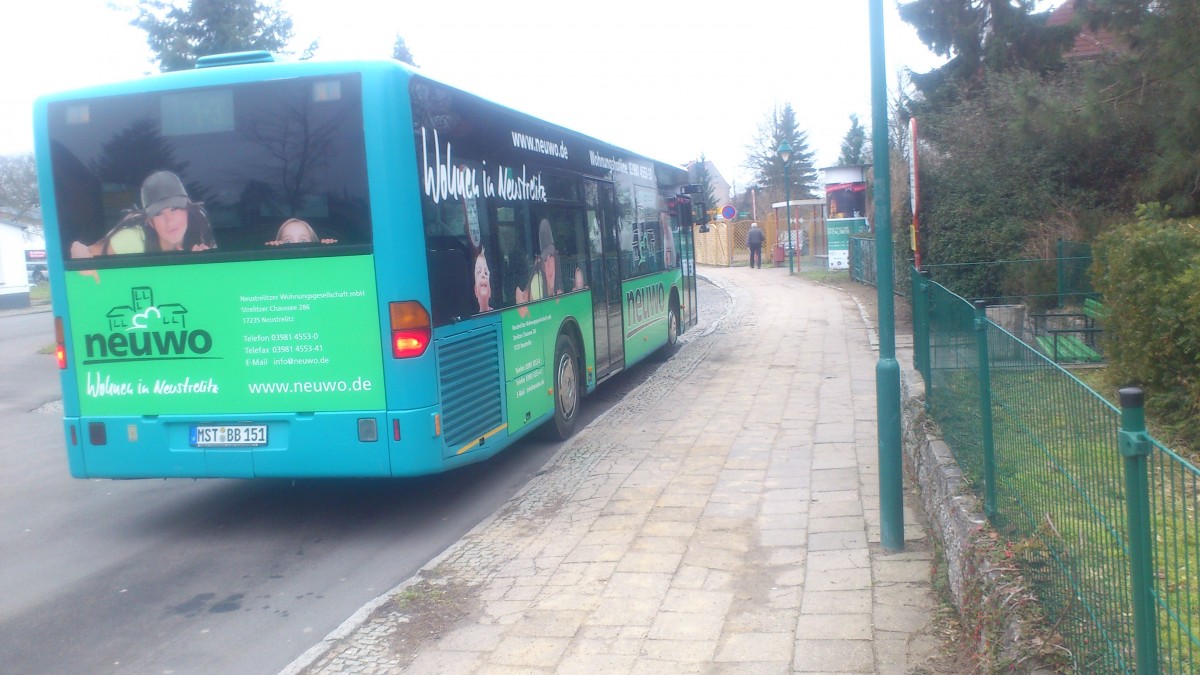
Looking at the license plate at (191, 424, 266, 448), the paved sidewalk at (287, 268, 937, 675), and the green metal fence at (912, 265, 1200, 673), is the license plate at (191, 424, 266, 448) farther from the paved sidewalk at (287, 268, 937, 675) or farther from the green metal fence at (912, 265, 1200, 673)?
the green metal fence at (912, 265, 1200, 673)

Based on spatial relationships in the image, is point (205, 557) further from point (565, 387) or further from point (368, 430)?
point (565, 387)

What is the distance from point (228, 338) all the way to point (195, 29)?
695 inches

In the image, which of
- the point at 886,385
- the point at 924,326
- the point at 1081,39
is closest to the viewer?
the point at 886,385

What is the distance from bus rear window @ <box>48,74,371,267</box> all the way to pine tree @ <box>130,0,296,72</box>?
16.1 metres

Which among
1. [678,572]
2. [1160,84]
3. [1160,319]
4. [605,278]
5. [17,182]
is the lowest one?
[678,572]

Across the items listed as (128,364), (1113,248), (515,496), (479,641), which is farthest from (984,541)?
(128,364)

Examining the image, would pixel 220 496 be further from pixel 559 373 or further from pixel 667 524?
pixel 667 524

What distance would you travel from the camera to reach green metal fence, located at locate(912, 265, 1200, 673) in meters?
2.65

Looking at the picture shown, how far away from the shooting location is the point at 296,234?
6.82 m

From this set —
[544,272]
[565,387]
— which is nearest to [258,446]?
[544,272]


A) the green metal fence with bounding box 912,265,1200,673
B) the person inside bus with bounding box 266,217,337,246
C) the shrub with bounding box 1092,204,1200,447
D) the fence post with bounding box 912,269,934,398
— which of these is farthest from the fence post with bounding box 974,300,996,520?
the person inside bus with bounding box 266,217,337,246

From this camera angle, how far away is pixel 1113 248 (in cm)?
852

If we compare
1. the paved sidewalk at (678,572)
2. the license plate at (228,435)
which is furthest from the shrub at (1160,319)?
the license plate at (228,435)

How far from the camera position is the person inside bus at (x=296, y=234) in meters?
6.79
